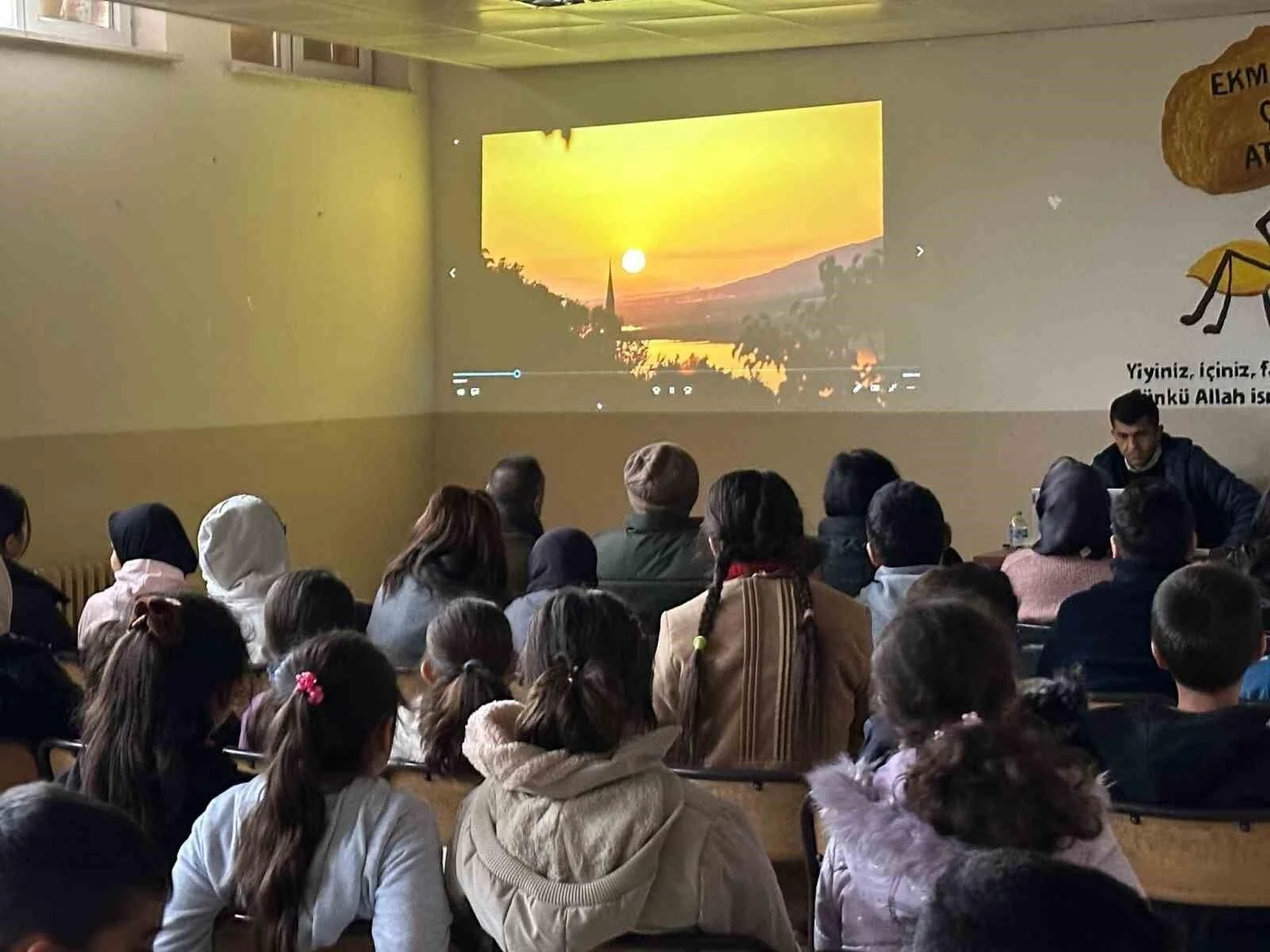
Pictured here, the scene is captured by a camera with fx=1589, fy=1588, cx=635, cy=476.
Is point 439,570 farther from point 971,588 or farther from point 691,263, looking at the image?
point 691,263

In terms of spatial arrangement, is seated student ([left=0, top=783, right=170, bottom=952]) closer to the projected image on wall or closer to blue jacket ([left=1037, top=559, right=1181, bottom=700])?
blue jacket ([left=1037, top=559, right=1181, bottom=700])

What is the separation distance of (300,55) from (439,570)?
4410mm

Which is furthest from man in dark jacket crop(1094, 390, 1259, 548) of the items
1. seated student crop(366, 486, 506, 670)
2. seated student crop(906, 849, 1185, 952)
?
seated student crop(906, 849, 1185, 952)

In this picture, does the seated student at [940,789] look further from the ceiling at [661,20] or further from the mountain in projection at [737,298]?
the mountain in projection at [737,298]

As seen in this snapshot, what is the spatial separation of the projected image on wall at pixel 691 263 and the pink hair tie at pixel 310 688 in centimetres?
540

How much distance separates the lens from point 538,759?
6.89ft

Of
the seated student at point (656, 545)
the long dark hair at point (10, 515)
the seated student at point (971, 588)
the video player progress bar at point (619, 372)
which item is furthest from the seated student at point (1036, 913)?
the video player progress bar at point (619, 372)

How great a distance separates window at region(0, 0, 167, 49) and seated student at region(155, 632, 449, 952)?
187 inches

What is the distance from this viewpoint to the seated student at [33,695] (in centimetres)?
324

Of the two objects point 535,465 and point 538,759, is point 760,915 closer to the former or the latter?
point 538,759

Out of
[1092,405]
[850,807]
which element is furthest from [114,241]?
[850,807]

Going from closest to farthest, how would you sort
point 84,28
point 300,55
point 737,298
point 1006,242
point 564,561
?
point 564,561 → point 84,28 → point 1006,242 → point 300,55 → point 737,298

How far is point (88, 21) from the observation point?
6398 millimetres

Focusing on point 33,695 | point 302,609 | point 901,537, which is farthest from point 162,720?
point 901,537
